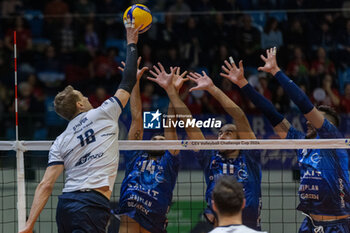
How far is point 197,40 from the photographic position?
10445 millimetres

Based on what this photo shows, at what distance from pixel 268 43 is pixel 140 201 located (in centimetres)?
333

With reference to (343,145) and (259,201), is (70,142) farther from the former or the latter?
(343,145)

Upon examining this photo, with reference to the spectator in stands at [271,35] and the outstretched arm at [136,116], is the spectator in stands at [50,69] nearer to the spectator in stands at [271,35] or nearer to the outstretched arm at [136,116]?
the outstretched arm at [136,116]

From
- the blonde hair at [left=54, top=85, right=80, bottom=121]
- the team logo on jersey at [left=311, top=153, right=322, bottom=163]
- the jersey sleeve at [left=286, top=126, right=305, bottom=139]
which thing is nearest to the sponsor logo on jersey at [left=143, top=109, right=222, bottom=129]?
the jersey sleeve at [left=286, top=126, right=305, bottom=139]

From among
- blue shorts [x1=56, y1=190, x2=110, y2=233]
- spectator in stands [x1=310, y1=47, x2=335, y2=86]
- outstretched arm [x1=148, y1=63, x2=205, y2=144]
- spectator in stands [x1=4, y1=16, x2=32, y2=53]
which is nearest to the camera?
blue shorts [x1=56, y1=190, x2=110, y2=233]

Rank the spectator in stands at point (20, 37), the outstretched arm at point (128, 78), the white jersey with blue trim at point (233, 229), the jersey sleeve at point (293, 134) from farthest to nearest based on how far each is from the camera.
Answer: the spectator in stands at point (20, 37), the jersey sleeve at point (293, 134), the outstretched arm at point (128, 78), the white jersey with blue trim at point (233, 229)

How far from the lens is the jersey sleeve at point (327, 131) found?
617 centimetres

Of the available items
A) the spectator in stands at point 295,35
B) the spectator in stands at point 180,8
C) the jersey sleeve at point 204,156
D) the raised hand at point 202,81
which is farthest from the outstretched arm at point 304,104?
the spectator in stands at point 180,8

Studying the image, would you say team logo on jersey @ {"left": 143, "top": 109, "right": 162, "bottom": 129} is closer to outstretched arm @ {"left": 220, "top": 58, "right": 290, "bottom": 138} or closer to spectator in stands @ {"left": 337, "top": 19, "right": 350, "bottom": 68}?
outstretched arm @ {"left": 220, "top": 58, "right": 290, "bottom": 138}

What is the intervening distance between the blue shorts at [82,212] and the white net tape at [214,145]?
4.80 feet

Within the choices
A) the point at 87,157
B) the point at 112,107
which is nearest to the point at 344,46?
the point at 112,107

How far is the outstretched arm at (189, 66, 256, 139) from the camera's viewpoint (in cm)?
682

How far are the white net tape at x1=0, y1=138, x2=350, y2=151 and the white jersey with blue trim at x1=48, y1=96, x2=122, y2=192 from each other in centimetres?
117

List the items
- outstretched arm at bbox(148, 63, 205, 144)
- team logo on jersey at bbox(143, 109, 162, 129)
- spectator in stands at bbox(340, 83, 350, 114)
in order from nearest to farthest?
outstretched arm at bbox(148, 63, 205, 144) → team logo on jersey at bbox(143, 109, 162, 129) → spectator in stands at bbox(340, 83, 350, 114)
